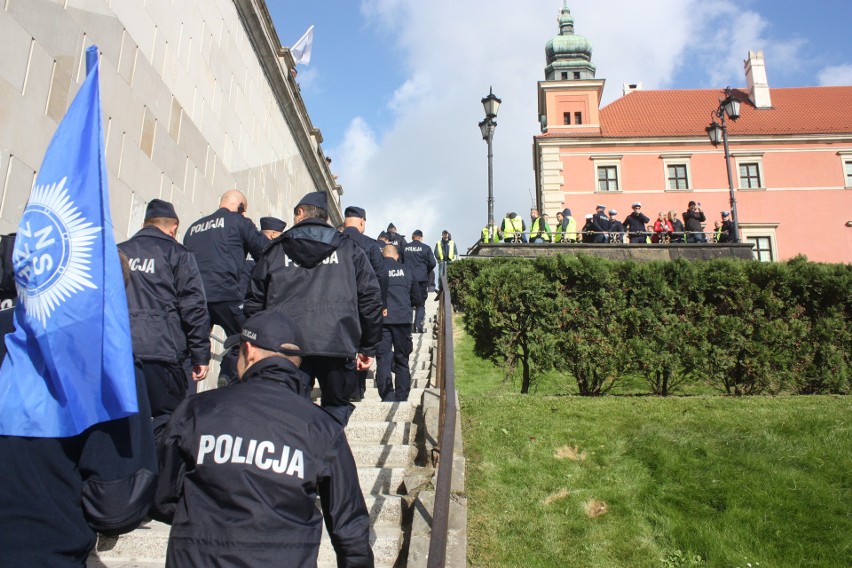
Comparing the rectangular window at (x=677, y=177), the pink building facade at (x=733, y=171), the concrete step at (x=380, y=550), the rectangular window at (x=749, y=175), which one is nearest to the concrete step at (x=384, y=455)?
the concrete step at (x=380, y=550)

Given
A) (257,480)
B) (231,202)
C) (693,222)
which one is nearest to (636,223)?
(693,222)

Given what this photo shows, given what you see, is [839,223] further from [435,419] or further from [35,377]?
[35,377]

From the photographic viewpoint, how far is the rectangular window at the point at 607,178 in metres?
37.8

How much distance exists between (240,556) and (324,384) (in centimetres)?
196

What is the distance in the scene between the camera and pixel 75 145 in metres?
2.17

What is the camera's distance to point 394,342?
747 cm

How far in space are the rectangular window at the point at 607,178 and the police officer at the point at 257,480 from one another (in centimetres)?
3790

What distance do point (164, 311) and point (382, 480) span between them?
7.22 ft

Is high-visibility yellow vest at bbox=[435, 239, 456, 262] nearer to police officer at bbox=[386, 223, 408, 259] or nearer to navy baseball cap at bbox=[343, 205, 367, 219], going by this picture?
police officer at bbox=[386, 223, 408, 259]

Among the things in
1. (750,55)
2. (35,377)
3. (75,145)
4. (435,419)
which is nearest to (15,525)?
(35,377)

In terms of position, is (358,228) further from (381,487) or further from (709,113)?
(709,113)

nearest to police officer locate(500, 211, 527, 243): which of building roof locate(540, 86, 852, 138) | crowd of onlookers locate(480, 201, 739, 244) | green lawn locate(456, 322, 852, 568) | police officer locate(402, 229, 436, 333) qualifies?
crowd of onlookers locate(480, 201, 739, 244)

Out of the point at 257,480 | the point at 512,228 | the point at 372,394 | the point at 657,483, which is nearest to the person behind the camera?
the point at 257,480

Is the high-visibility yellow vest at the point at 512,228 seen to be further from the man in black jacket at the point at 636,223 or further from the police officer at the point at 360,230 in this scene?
the police officer at the point at 360,230
